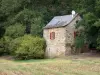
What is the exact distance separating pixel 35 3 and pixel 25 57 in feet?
46.9

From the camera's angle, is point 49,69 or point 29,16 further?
point 29,16

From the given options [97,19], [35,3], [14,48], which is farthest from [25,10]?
[97,19]

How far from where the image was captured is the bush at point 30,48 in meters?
47.5

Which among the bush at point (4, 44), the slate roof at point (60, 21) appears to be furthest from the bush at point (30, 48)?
the bush at point (4, 44)

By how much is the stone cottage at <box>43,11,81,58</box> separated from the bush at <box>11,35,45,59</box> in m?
1.46

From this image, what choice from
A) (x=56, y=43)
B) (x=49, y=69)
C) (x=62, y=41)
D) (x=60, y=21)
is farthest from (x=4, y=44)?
(x=49, y=69)

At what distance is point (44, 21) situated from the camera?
2153 inches

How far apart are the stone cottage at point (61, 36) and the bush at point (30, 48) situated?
1464mm

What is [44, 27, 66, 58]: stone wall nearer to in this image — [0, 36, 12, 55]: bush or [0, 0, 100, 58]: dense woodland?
[0, 0, 100, 58]: dense woodland

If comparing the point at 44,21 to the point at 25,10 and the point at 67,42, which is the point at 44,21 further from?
the point at 67,42

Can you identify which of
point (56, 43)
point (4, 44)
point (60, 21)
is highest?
point (60, 21)

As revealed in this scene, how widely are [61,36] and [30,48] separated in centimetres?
529

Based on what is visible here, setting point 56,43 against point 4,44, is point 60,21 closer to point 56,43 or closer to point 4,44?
point 56,43

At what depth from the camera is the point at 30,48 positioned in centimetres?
4756
